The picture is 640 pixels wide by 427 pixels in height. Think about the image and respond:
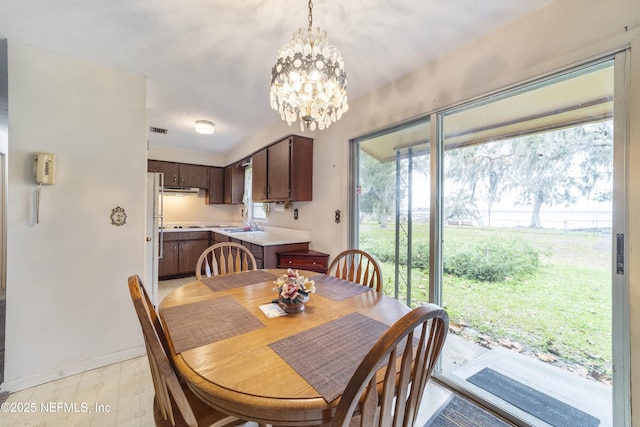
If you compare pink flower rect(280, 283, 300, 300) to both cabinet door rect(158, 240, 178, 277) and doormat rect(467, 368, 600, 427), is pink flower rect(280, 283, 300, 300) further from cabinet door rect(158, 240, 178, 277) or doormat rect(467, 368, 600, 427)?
cabinet door rect(158, 240, 178, 277)

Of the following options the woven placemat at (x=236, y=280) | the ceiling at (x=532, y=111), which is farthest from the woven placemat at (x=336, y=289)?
the ceiling at (x=532, y=111)

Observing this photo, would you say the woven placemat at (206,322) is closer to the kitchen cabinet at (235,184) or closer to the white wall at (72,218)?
the white wall at (72,218)

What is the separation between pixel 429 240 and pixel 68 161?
284 cm

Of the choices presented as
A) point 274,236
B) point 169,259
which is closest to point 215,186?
point 169,259

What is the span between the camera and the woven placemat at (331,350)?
778mm

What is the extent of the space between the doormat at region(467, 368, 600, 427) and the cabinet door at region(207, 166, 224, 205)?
16.4 feet

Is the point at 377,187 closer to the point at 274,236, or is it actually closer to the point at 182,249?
the point at 274,236

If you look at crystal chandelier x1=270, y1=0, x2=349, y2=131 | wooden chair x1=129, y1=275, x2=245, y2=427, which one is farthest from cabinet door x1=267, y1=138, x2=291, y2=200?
wooden chair x1=129, y1=275, x2=245, y2=427

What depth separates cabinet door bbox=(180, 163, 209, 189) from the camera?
16.2 ft

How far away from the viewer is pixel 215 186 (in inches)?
210

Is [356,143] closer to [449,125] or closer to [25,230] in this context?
[449,125]

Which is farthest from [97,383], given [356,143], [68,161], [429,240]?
[356,143]

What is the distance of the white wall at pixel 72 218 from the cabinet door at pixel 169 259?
2.34m

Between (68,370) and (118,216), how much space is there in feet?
3.92
